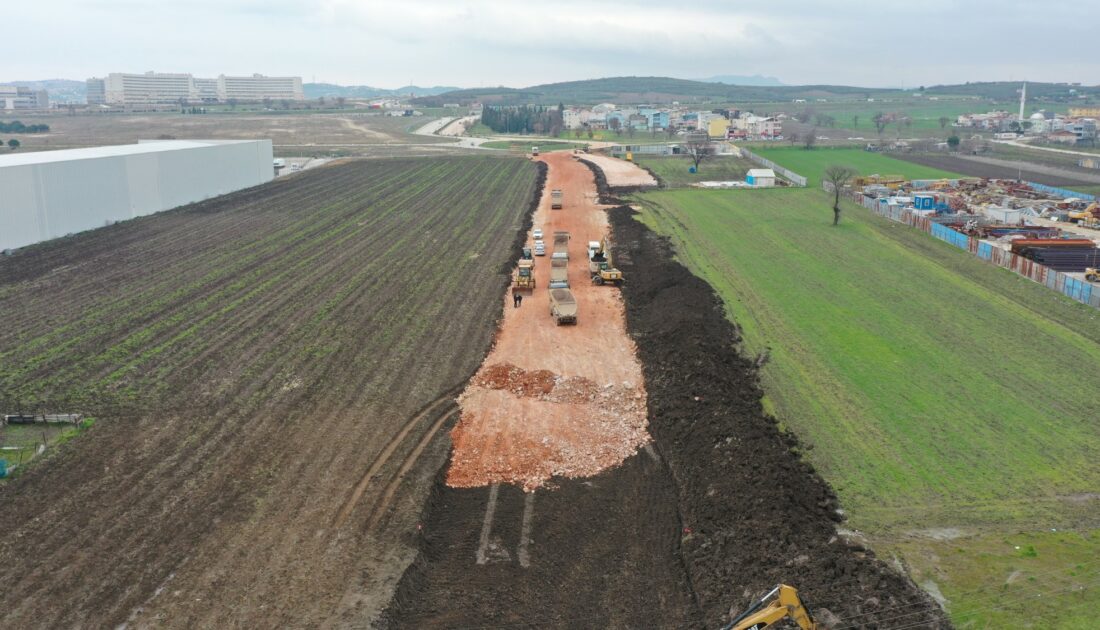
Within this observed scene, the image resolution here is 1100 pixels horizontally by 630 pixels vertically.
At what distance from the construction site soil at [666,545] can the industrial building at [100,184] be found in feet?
138

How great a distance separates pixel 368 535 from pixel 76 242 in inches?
1696

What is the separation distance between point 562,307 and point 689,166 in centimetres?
7074

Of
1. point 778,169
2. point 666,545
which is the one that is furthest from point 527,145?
point 666,545

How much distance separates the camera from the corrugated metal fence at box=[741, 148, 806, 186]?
84.6 metres

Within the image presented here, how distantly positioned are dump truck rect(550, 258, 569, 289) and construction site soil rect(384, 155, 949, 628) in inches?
570

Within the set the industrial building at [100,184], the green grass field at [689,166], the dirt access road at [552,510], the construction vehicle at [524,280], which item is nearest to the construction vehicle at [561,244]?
the construction vehicle at [524,280]

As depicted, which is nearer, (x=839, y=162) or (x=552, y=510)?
(x=552, y=510)

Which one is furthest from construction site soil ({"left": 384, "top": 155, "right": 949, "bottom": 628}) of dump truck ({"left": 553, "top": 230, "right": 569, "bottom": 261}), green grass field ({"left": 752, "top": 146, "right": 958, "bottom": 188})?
green grass field ({"left": 752, "top": 146, "right": 958, "bottom": 188})

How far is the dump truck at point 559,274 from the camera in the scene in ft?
129

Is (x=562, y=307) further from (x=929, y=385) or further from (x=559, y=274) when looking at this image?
(x=929, y=385)

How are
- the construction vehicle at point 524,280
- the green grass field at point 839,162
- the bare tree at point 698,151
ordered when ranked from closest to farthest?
the construction vehicle at point 524,280, the green grass field at point 839,162, the bare tree at point 698,151

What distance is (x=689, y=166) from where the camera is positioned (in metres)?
101

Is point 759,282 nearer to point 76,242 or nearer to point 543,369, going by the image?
point 543,369

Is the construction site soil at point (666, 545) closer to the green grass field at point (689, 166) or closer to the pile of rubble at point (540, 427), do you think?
the pile of rubble at point (540, 427)
